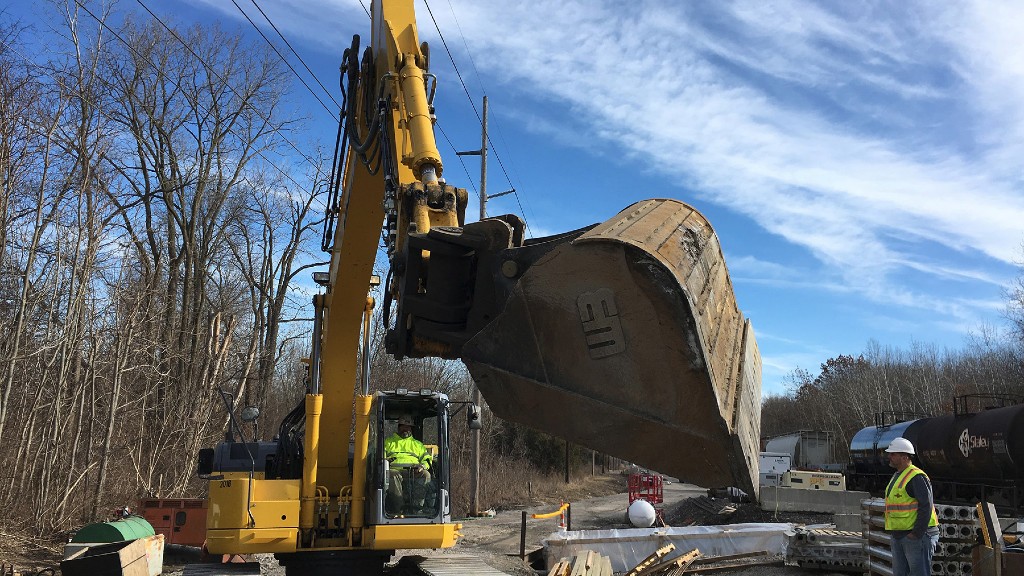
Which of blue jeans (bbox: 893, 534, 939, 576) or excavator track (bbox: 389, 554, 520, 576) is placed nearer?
blue jeans (bbox: 893, 534, 939, 576)

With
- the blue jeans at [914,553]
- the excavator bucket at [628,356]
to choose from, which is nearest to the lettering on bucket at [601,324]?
the excavator bucket at [628,356]

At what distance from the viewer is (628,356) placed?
3.12m

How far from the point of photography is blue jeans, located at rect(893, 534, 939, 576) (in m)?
7.28

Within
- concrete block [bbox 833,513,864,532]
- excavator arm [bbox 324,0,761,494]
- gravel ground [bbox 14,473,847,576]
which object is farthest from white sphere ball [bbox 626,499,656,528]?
excavator arm [bbox 324,0,761,494]

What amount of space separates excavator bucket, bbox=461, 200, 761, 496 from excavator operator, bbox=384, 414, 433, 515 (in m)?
5.08

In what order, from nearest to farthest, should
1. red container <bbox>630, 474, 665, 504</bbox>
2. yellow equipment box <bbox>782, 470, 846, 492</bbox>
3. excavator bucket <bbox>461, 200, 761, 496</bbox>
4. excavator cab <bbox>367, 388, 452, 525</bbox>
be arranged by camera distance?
excavator bucket <bbox>461, 200, 761, 496</bbox>, excavator cab <bbox>367, 388, 452, 525</bbox>, yellow equipment box <bbox>782, 470, 846, 492</bbox>, red container <bbox>630, 474, 665, 504</bbox>

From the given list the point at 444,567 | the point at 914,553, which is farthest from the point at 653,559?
the point at 914,553

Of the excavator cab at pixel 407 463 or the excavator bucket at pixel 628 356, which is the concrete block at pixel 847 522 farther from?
the excavator bucket at pixel 628 356

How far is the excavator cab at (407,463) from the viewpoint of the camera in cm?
831

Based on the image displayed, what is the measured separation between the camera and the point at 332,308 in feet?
27.2

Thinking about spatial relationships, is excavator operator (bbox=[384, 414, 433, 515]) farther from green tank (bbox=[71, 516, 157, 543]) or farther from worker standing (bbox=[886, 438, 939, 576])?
worker standing (bbox=[886, 438, 939, 576])

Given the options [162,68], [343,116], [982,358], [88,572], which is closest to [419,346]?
[343,116]

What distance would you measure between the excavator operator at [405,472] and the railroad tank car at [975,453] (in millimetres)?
13500

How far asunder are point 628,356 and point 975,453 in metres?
17.8
